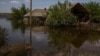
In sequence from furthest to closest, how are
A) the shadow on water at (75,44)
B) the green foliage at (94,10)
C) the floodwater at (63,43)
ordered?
the green foliage at (94,10), the shadow on water at (75,44), the floodwater at (63,43)

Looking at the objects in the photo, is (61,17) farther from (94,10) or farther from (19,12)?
(19,12)

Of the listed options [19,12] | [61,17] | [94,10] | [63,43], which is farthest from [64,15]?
[19,12]

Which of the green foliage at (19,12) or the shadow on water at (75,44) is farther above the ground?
the green foliage at (19,12)

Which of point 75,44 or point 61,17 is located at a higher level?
point 61,17

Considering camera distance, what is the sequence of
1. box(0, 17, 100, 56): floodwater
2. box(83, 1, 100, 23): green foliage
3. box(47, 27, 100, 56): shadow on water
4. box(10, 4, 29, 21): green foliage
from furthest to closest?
box(10, 4, 29, 21): green foliage, box(83, 1, 100, 23): green foliage, box(47, 27, 100, 56): shadow on water, box(0, 17, 100, 56): floodwater

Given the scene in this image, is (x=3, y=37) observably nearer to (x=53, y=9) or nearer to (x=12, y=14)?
(x=53, y=9)

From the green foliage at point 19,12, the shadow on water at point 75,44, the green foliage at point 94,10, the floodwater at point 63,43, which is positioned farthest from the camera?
the green foliage at point 19,12

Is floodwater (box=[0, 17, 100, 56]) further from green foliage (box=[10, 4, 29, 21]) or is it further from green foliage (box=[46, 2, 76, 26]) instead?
green foliage (box=[10, 4, 29, 21])

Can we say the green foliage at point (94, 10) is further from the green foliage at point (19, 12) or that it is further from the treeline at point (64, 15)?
the green foliage at point (19, 12)

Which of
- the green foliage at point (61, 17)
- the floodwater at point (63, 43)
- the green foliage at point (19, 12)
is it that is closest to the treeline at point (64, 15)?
the green foliage at point (61, 17)

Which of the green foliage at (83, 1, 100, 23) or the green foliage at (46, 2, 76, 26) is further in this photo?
the green foliage at (83, 1, 100, 23)

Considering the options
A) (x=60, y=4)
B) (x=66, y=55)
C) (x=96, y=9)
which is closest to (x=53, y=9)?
(x=60, y=4)

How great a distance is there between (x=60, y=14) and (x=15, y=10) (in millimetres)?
29094

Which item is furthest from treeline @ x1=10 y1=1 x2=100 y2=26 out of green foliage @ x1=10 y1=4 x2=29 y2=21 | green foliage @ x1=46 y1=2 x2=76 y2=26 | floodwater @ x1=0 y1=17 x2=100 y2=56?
green foliage @ x1=10 y1=4 x2=29 y2=21
